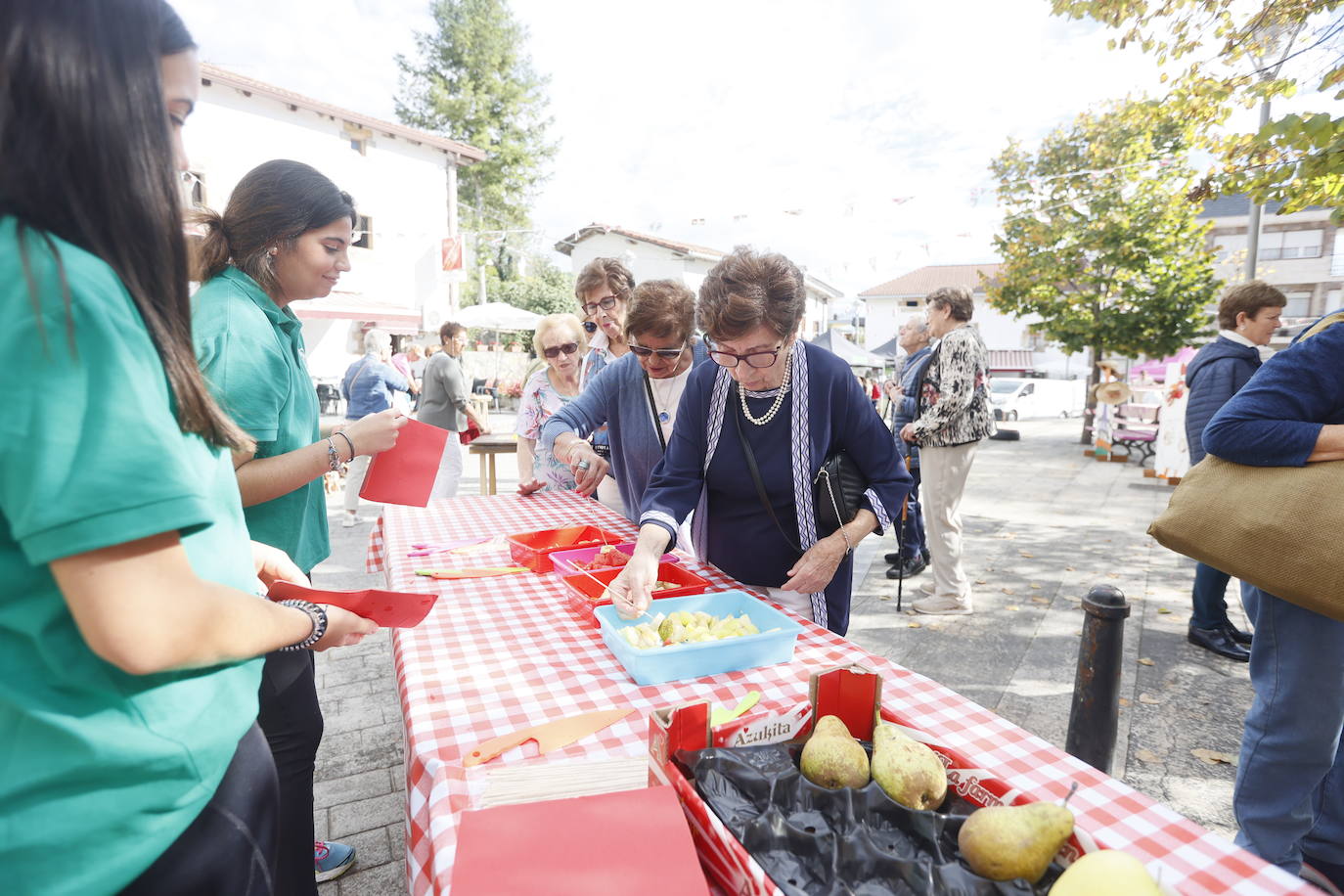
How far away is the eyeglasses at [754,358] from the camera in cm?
193

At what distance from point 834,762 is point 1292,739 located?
5.71ft

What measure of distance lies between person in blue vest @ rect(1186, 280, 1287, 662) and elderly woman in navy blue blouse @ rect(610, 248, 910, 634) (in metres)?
2.76

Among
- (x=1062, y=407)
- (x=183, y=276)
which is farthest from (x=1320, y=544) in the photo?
(x=1062, y=407)

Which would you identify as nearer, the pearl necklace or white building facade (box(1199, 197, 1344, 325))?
the pearl necklace

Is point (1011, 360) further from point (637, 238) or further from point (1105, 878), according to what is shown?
point (1105, 878)

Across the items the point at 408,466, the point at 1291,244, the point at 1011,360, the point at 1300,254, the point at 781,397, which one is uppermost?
the point at 1291,244

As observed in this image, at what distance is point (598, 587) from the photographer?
6.25ft

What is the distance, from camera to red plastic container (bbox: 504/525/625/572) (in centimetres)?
229

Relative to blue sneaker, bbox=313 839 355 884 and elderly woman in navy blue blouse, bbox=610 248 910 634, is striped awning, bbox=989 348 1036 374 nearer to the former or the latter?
elderly woman in navy blue blouse, bbox=610 248 910 634

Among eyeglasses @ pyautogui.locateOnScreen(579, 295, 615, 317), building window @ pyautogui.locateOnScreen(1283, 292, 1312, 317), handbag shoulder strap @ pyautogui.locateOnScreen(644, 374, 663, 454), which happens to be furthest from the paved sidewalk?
building window @ pyautogui.locateOnScreen(1283, 292, 1312, 317)

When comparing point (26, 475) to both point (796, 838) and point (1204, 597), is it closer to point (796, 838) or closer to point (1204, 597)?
point (796, 838)

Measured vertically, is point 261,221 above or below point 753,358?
above

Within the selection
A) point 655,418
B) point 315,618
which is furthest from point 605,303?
point 315,618

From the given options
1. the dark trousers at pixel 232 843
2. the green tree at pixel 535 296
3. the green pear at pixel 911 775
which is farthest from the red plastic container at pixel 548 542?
the green tree at pixel 535 296
